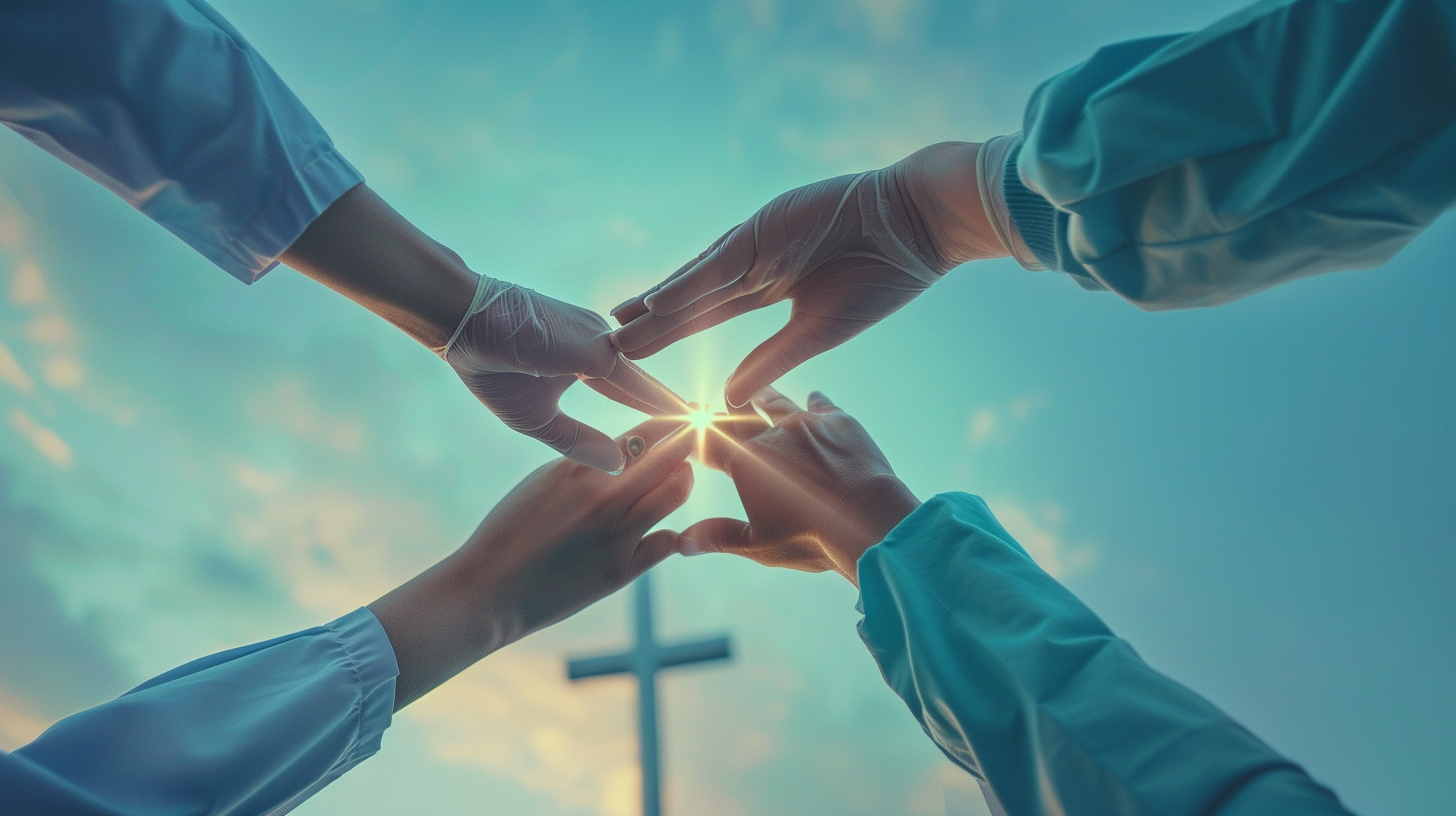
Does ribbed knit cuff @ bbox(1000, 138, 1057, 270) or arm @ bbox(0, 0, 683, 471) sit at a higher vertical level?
arm @ bbox(0, 0, 683, 471)

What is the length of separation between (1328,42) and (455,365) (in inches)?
88.2

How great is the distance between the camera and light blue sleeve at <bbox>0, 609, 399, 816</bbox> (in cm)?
93

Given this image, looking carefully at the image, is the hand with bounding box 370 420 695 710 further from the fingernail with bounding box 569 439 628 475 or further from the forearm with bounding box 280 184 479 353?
the forearm with bounding box 280 184 479 353

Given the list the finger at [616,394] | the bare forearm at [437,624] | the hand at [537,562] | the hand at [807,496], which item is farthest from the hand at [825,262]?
the bare forearm at [437,624]

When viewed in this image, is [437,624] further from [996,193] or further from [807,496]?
[996,193]

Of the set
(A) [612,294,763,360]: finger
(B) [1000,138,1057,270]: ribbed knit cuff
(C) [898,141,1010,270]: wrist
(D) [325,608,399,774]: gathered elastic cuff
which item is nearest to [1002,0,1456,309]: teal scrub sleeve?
(B) [1000,138,1057,270]: ribbed knit cuff

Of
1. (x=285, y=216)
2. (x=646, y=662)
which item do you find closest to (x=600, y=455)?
(x=285, y=216)

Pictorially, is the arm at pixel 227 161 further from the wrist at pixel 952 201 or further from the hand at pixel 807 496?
the wrist at pixel 952 201

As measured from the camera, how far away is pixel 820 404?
8.82 feet

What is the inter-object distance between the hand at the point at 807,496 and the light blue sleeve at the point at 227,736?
3.80 ft

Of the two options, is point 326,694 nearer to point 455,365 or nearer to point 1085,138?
point 455,365

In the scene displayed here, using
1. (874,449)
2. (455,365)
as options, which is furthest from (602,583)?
(874,449)

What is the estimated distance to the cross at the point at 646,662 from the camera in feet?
12.6

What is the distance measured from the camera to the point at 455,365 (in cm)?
214
